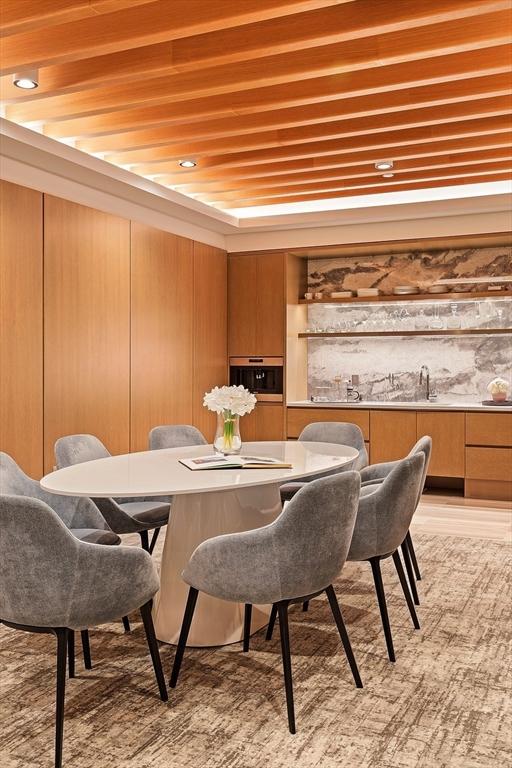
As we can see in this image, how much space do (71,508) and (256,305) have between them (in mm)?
4468

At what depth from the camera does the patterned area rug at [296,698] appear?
221 cm

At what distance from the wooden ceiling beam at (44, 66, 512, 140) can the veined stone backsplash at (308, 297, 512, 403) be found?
3.39 meters

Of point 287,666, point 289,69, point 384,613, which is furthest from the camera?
point 289,69

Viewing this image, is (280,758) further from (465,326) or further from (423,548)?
(465,326)

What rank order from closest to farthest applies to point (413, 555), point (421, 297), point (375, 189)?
point (413, 555)
point (375, 189)
point (421, 297)

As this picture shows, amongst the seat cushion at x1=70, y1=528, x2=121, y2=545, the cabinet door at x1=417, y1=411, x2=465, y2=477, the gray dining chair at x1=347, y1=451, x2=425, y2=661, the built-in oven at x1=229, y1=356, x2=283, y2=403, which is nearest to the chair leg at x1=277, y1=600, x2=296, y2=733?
the gray dining chair at x1=347, y1=451, x2=425, y2=661

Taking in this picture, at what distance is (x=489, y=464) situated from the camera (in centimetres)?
641

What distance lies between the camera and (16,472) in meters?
3.18

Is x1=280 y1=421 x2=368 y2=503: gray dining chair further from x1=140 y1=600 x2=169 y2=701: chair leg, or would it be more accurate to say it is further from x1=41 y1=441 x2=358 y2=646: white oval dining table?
x1=140 y1=600 x2=169 y2=701: chair leg

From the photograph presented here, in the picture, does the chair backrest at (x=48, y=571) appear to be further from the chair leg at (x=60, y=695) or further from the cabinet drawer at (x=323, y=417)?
the cabinet drawer at (x=323, y=417)

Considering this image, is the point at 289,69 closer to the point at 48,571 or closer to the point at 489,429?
the point at 48,571

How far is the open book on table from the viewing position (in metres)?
3.22

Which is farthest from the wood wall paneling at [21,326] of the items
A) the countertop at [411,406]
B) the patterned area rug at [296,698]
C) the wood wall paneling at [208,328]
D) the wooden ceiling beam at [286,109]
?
the countertop at [411,406]

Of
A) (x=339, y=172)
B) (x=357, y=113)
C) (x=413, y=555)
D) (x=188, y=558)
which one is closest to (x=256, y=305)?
(x=339, y=172)
